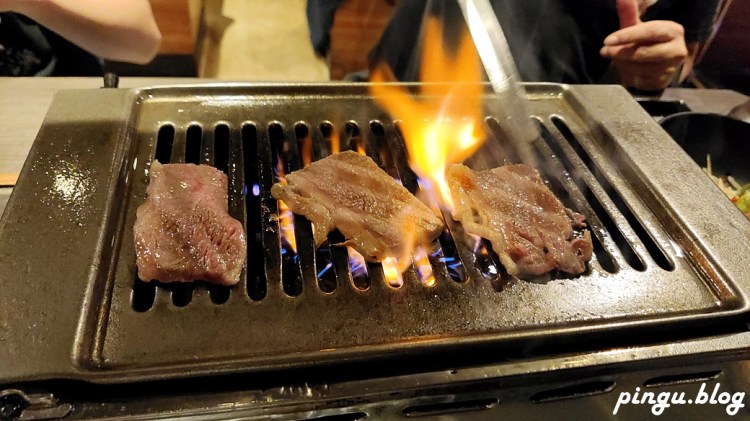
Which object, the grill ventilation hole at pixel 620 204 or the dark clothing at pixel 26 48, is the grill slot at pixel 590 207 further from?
the dark clothing at pixel 26 48

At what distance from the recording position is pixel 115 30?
2.22 metres

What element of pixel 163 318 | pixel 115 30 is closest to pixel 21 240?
pixel 163 318

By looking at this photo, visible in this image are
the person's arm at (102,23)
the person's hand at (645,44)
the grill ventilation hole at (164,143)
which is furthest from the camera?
the person's hand at (645,44)

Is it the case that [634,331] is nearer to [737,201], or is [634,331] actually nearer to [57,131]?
[737,201]

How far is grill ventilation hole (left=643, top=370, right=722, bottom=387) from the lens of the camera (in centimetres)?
140

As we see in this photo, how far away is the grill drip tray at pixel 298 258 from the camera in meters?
1.24

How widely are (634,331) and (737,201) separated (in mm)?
1321

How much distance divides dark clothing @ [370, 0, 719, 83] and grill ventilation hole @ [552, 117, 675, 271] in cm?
108

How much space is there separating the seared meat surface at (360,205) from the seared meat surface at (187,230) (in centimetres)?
19

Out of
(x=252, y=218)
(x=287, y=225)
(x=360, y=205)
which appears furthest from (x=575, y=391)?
(x=252, y=218)

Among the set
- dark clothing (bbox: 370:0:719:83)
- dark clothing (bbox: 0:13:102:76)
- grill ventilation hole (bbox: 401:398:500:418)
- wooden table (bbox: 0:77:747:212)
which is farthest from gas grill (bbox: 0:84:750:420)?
dark clothing (bbox: 0:13:102:76)

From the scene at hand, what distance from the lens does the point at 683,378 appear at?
1413 mm

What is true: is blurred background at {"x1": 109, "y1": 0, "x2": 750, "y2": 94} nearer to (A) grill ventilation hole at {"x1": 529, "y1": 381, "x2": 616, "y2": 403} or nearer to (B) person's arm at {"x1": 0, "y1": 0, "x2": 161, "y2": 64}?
(B) person's arm at {"x1": 0, "y1": 0, "x2": 161, "y2": 64}

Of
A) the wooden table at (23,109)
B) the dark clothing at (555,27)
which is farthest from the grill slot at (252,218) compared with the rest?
the dark clothing at (555,27)
